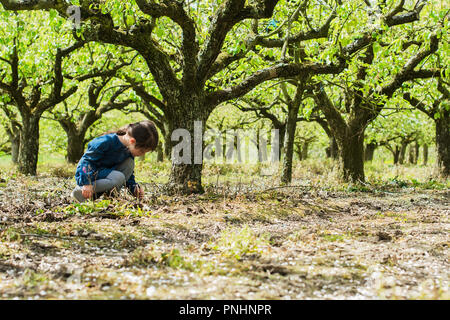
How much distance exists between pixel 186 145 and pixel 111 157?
2.46 m

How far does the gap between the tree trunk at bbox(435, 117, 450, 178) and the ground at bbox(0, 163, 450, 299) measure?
346 inches

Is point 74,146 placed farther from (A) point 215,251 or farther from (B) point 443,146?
(A) point 215,251

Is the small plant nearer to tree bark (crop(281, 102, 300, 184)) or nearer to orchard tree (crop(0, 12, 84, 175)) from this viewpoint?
tree bark (crop(281, 102, 300, 184))

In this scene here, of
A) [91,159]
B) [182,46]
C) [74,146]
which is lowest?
[91,159]

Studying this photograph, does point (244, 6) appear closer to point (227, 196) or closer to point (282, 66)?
point (282, 66)

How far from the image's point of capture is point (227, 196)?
28.5 ft

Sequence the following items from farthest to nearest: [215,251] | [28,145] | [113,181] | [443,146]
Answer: [443,146] → [28,145] → [113,181] → [215,251]

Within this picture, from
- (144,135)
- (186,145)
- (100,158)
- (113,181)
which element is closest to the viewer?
Answer: (144,135)

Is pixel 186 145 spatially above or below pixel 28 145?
below

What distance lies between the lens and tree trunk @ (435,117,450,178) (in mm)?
15594

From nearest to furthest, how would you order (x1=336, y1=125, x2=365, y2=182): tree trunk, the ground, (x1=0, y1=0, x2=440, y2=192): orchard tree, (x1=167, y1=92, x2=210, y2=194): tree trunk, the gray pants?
the ground, the gray pants, (x1=0, y1=0, x2=440, y2=192): orchard tree, (x1=167, y1=92, x2=210, y2=194): tree trunk, (x1=336, y1=125, x2=365, y2=182): tree trunk

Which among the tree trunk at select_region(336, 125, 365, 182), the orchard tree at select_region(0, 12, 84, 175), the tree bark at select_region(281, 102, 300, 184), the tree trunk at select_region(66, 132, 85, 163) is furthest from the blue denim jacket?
the tree trunk at select_region(66, 132, 85, 163)

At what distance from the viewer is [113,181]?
21.2 feet

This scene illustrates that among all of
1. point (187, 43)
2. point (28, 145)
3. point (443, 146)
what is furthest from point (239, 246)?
point (443, 146)
